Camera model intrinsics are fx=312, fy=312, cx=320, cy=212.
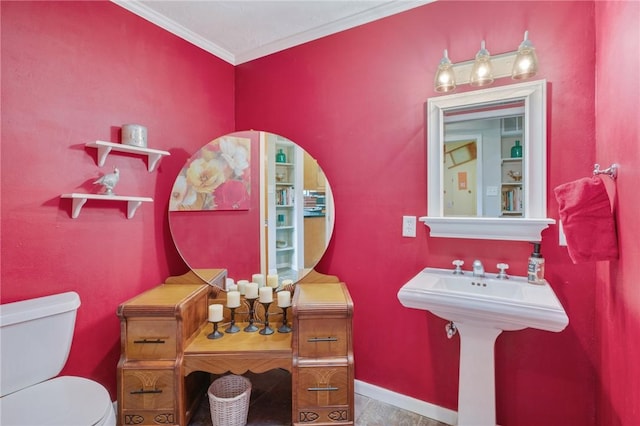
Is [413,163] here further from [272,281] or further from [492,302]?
[272,281]

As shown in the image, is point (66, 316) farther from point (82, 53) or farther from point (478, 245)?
point (478, 245)

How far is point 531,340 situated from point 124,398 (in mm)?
2031

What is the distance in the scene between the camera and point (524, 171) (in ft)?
5.02

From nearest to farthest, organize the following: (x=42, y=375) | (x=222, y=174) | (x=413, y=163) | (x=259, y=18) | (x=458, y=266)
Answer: (x=42, y=375) < (x=458, y=266) < (x=413, y=163) < (x=259, y=18) < (x=222, y=174)

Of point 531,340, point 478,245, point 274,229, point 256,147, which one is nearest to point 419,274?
point 478,245

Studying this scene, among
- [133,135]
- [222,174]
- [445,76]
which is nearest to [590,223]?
[445,76]

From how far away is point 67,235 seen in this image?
1.54 meters

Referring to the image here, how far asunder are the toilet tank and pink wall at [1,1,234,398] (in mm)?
164

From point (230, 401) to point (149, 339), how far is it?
0.52 m

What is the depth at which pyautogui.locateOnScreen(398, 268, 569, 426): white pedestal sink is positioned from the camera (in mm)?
1186

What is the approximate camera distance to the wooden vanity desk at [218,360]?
1.55 meters

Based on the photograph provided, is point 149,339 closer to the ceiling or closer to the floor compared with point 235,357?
closer to the ceiling

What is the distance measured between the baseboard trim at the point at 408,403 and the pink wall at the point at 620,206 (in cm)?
66

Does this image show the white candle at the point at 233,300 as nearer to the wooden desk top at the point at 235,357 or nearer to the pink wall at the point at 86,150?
the wooden desk top at the point at 235,357
